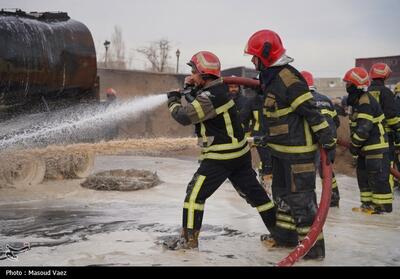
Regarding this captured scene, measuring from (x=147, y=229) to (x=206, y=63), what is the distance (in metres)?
1.80

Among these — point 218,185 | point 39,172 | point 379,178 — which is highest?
point 218,185

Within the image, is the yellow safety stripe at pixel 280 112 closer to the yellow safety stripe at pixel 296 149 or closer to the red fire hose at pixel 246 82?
the yellow safety stripe at pixel 296 149

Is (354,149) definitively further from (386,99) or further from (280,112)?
(280,112)

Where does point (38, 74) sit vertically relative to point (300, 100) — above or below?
above

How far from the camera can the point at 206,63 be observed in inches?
167

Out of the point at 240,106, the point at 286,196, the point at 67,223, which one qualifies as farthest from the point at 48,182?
the point at 286,196

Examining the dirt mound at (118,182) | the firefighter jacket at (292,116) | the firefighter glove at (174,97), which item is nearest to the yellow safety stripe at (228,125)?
the firefighter jacket at (292,116)

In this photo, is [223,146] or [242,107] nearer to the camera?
[223,146]

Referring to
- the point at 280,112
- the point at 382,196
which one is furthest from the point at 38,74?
the point at 382,196

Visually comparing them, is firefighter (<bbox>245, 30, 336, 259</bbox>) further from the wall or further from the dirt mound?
the wall

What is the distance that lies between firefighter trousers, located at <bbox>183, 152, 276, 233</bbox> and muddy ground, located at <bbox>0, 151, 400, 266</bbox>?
0.95 feet

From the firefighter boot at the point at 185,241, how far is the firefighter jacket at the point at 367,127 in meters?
2.78

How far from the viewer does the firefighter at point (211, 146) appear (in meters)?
4.10
